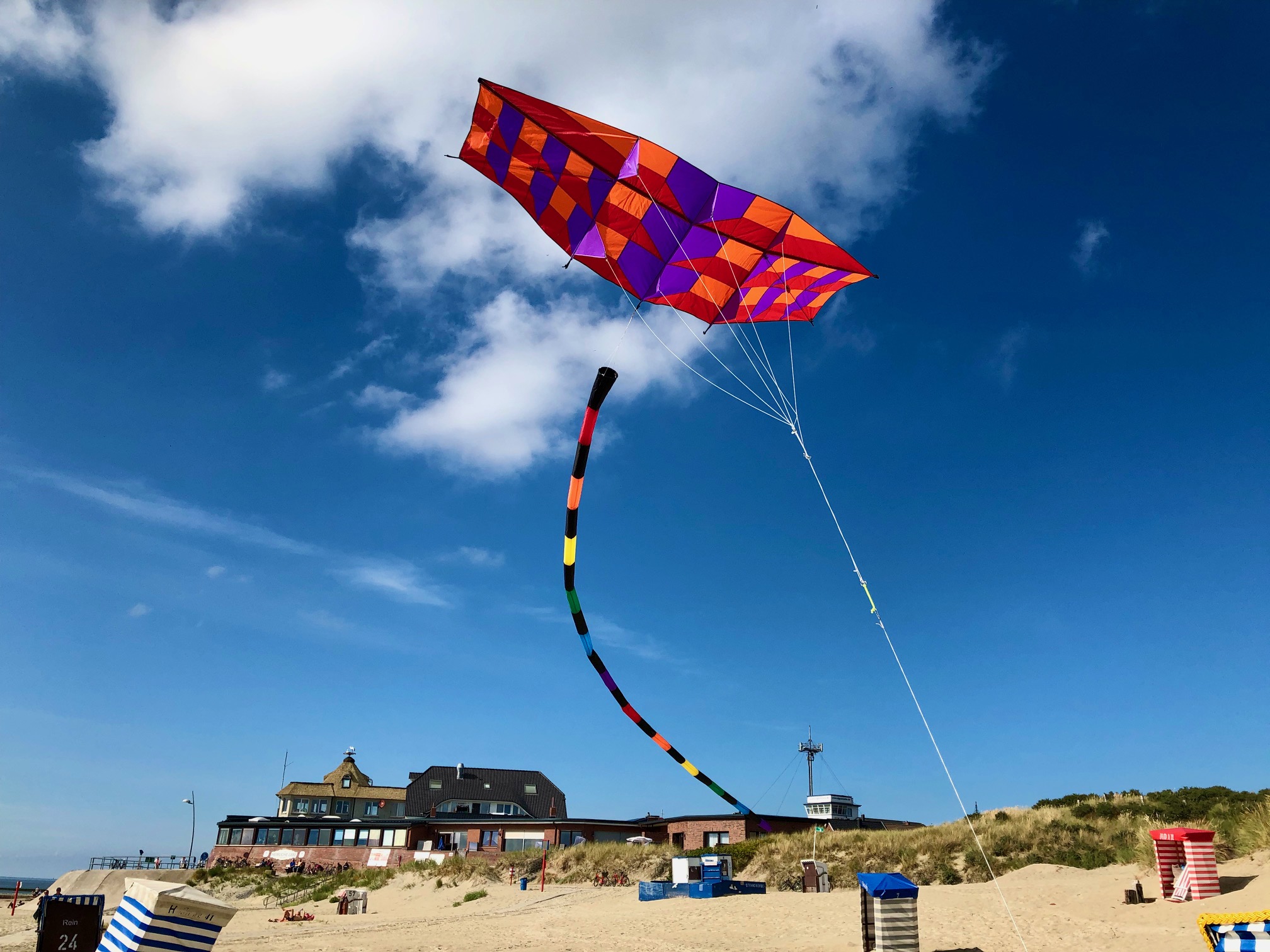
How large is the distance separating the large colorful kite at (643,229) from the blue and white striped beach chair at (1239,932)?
6.11 meters

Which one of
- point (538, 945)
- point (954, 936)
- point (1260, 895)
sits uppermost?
point (1260, 895)

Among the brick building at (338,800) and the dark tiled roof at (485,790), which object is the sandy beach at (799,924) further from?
the brick building at (338,800)

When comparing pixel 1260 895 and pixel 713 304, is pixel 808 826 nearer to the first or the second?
pixel 1260 895

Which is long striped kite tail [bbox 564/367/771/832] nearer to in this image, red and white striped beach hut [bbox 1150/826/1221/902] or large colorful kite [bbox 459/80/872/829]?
large colorful kite [bbox 459/80/872/829]

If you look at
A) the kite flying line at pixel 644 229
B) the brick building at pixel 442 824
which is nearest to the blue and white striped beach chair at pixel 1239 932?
the kite flying line at pixel 644 229

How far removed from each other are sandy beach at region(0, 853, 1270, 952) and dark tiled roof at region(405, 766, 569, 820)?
25711mm

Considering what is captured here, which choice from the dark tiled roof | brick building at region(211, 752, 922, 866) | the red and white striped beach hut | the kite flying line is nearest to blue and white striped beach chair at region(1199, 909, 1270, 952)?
the kite flying line

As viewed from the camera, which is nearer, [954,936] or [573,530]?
[573,530]

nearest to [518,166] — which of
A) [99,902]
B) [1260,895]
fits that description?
[99,902]

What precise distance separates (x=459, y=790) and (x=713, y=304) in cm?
4189

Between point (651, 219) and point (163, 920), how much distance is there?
1087cm

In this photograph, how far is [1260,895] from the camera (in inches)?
448

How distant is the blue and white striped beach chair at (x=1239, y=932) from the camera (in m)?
4.51

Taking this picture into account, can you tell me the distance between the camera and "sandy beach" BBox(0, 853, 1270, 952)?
454 inches
